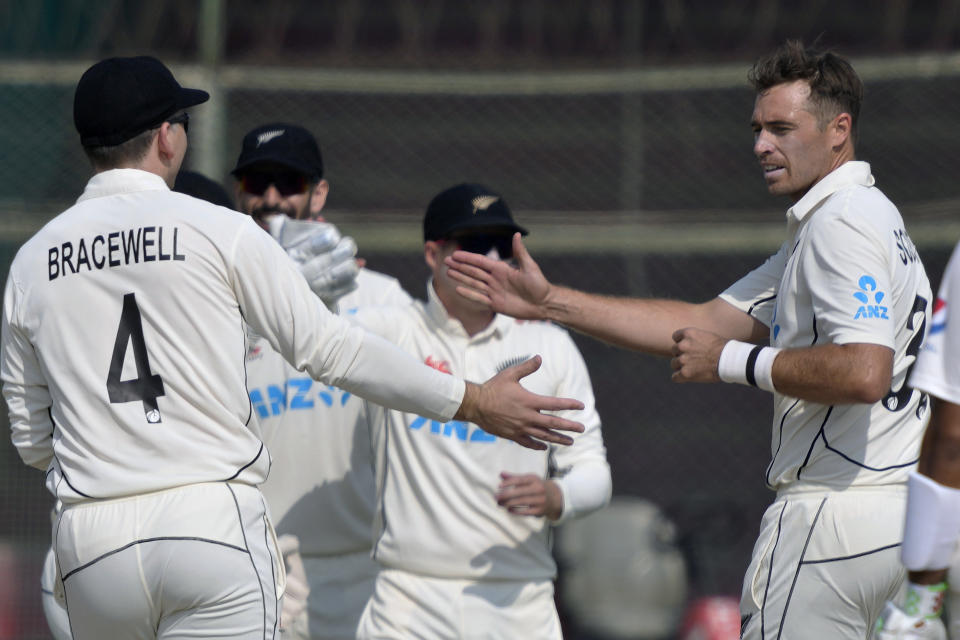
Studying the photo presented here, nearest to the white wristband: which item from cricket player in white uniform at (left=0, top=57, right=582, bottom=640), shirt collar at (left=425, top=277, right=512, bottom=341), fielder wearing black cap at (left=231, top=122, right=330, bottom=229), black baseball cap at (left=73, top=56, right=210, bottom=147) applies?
cricket player in white uniform at (left=0, top=57, right=582, bottom=640)

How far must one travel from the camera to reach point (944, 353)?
2.59 meters

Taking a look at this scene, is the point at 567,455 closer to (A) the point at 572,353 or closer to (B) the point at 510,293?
(A) the point at 572,353

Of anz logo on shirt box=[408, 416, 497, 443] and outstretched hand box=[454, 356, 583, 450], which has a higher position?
outstretched hand box=[454, 356, 583, 450]

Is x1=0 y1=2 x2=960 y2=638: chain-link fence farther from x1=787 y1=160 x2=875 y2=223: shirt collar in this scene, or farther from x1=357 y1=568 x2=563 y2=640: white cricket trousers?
x1=787 y1=160 x2=875 y2=223: shirt collar

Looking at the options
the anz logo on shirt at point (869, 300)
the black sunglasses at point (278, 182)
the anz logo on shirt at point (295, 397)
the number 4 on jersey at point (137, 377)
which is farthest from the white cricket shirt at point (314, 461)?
the anz logo on shirt at point (869, 300)

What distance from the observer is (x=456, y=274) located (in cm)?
399

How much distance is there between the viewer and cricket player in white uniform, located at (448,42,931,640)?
326cm

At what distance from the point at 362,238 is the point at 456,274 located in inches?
127

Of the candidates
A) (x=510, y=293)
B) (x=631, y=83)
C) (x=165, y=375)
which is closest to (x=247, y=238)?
(x=165, y=375)

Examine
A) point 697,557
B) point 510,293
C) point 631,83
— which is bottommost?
point 697,557

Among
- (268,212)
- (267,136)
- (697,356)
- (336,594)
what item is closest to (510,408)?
(697,356)

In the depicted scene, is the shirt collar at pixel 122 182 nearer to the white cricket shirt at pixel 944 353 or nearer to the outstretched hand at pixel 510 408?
the outstretched hand at pixel 510 408

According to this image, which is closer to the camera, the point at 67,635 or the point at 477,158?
the point at 67,635

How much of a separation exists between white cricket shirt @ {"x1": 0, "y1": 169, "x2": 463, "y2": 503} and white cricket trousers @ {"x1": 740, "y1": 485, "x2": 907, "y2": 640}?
1335mm
